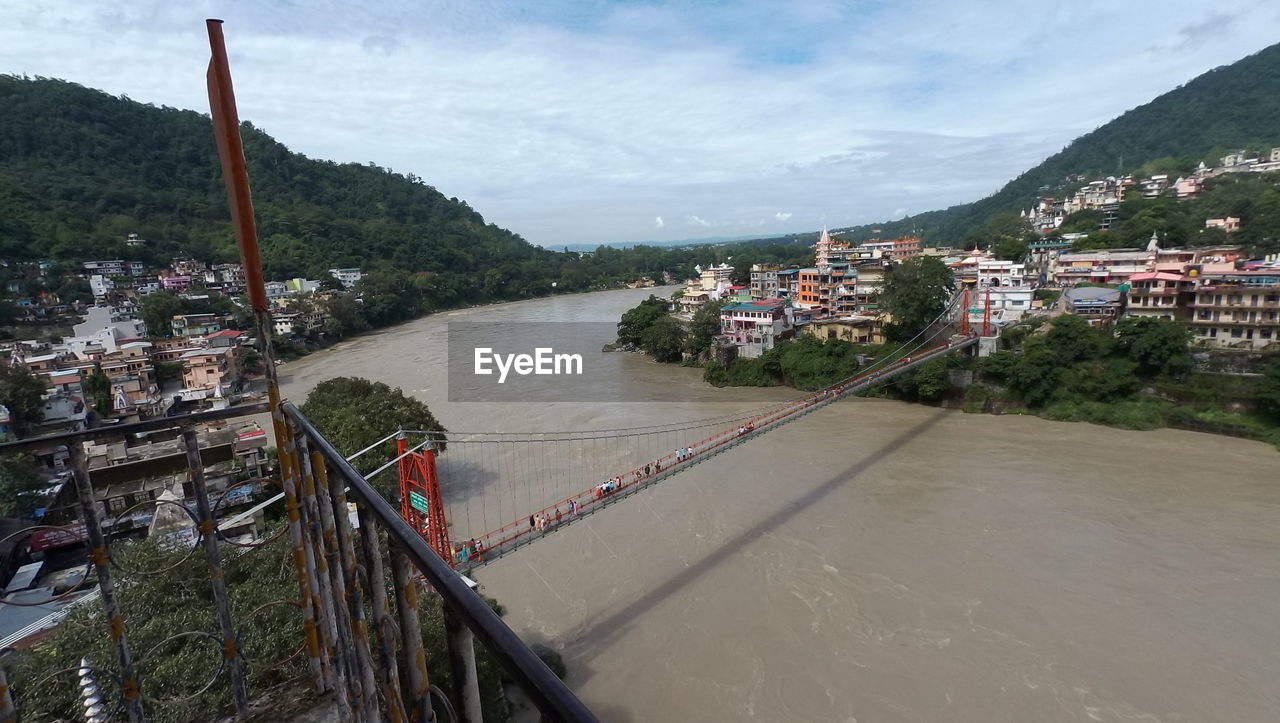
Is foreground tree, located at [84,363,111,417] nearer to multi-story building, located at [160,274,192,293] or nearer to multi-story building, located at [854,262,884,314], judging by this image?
multi-story building, located at [160,274,192,293]

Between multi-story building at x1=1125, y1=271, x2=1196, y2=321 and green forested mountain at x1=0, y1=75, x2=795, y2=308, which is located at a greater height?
green forested mountain at x1=0, y1=75, x2=795, y2=308

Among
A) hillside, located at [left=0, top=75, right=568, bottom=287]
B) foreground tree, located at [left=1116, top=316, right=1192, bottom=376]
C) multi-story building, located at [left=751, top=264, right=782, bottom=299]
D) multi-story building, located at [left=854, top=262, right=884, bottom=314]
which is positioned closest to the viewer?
foreground tree, located at [left=1116, top=316, right=1192, bottom=376]

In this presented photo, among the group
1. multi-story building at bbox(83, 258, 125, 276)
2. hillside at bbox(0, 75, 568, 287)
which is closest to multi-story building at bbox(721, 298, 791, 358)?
hillside at bbox(0, 75, 568, 287)

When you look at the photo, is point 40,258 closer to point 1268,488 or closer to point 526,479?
point 526,479

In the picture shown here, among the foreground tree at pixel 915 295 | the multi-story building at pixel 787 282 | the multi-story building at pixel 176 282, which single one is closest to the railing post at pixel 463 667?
the foreground tree at pixel 915 295

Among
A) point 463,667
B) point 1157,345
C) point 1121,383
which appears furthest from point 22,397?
point 1157,345

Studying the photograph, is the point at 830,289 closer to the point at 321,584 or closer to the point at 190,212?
the point at 321,584

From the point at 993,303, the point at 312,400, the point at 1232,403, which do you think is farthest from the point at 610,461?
the point at 993,303
